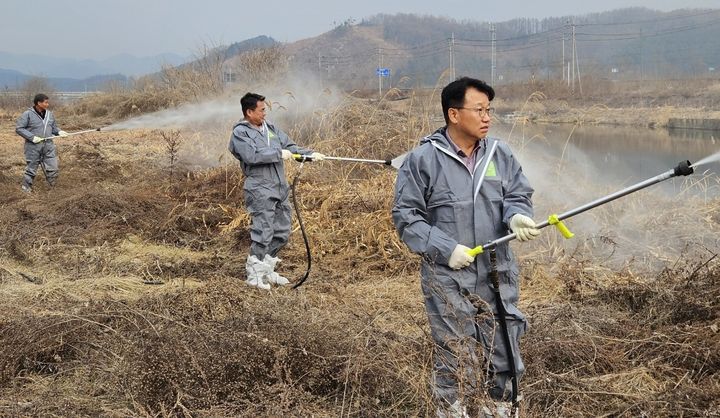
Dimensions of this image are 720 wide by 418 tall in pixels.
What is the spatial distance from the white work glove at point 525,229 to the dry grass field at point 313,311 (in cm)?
70

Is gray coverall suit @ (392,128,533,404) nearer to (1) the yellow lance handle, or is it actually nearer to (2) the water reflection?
(1) the yellow lance handle

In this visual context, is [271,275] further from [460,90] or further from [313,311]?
[460,90]

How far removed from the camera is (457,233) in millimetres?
2965

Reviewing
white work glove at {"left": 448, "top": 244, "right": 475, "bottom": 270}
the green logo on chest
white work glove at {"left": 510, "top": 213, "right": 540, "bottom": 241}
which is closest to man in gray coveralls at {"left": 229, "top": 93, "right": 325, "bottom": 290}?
the green logo on chest

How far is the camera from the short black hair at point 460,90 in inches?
119

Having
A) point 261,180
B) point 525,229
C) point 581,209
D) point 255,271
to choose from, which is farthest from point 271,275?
point 581,209

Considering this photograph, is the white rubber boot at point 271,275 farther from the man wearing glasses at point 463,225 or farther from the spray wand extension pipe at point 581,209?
the spray wand extension pipe at point 581,209

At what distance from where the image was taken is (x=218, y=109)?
17109 millimetres

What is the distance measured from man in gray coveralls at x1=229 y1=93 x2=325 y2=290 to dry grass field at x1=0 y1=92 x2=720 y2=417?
36 cm

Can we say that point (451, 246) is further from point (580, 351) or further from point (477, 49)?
point (477, 49)

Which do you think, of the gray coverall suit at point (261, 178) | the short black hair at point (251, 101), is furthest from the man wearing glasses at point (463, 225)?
the short black hair at point (251, 101)

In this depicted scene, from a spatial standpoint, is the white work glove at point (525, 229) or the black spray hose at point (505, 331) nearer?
the white work glove at point (525, 229)

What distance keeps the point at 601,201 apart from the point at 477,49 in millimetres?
113105

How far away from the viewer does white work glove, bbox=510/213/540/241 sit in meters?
2.78
